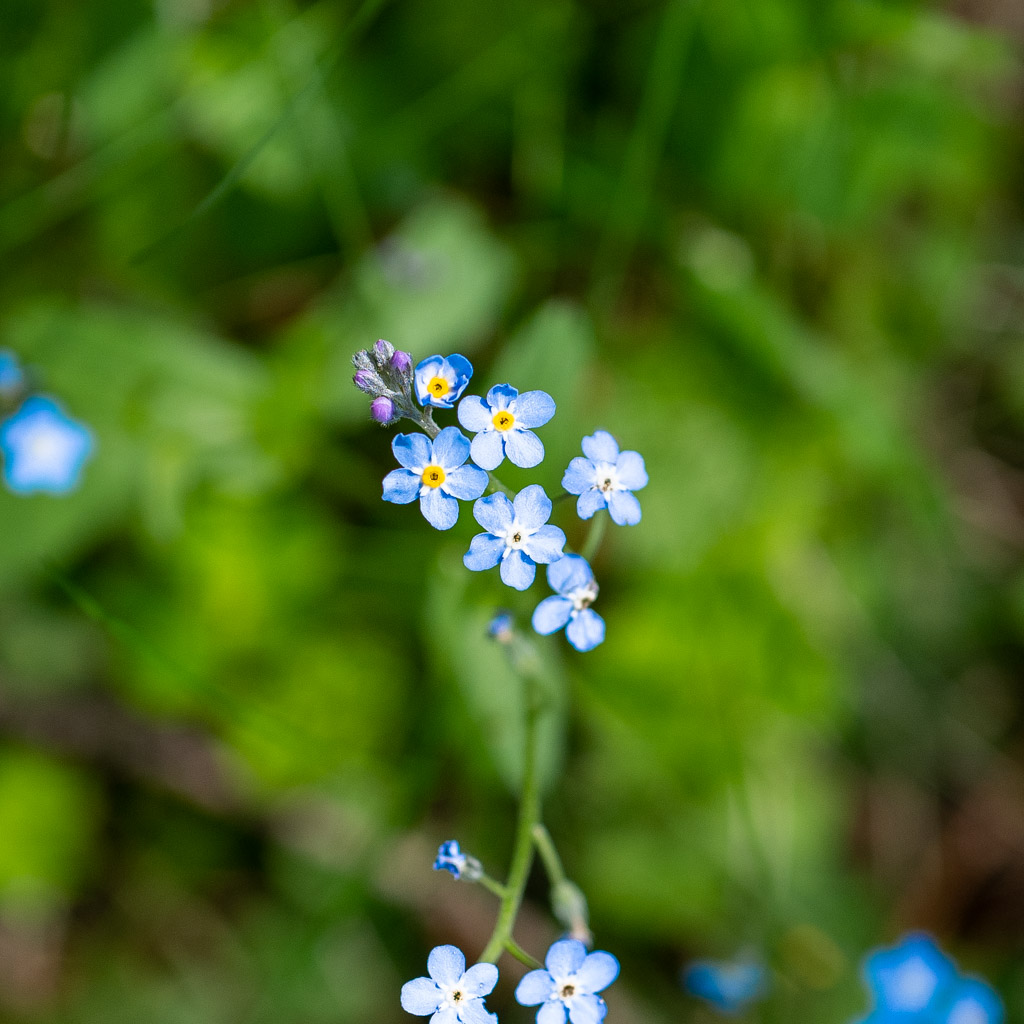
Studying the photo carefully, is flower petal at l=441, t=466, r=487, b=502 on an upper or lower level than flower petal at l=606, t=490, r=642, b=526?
lower

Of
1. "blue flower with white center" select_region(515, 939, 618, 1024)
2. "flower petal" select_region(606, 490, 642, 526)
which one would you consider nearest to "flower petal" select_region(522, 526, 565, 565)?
"flower petal" select_region(606, 490, 642, 526)

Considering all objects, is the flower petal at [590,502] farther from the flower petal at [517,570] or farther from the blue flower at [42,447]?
the blue flower at [42,447]

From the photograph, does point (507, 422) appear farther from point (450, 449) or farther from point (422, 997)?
point (422, 997)

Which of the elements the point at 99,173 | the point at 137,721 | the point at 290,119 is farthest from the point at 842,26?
the point at 137,721

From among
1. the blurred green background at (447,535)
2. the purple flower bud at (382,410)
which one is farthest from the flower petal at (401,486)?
the blurred green background at (447,535)

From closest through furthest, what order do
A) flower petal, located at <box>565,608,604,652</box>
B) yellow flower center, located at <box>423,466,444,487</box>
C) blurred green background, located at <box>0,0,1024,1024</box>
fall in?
1. yellow flower center, located at <box>423,466,444,487</box>
2. flower petal, located at <box>565,608,604,652</box>
3. blurred green background, located at <box>0,0,1024,1024</box>

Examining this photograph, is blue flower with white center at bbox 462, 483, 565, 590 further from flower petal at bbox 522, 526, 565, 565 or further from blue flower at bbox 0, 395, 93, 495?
blue flower at bbox 0, 395, 93, 495
